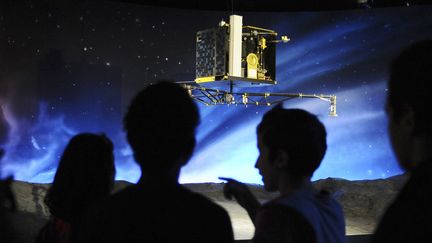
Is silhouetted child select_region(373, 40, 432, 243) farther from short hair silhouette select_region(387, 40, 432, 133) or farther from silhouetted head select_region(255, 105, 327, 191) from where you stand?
silhouetted head select_region(255, 105, 327, 191)

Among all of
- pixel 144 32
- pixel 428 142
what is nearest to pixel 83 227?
pixel 428 142

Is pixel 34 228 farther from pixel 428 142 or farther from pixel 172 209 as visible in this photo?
pixel 428 142

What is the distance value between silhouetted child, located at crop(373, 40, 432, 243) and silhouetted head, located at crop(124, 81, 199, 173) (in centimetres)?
61

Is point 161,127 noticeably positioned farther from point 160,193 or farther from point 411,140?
point 411,140

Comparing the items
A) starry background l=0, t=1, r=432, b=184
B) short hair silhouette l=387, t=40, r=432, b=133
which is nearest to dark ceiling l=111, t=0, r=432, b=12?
starry background l=0, t=1, r=432, b=184

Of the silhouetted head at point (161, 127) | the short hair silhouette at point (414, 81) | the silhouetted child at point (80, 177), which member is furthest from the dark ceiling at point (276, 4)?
the short hair silhouette at point (414, 81)

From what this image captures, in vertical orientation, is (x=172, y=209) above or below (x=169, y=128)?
below

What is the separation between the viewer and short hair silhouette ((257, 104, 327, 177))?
1.68 meters

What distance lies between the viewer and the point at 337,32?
31.0 ft

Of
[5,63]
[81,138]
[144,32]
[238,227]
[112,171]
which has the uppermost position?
[144,32]

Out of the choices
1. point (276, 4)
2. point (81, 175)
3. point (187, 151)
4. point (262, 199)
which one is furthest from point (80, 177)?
point (276, 4)

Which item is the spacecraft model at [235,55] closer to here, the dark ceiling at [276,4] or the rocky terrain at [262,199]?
the rocky terrain at [262,199]

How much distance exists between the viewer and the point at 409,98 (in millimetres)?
1063

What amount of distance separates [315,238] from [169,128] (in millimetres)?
597
